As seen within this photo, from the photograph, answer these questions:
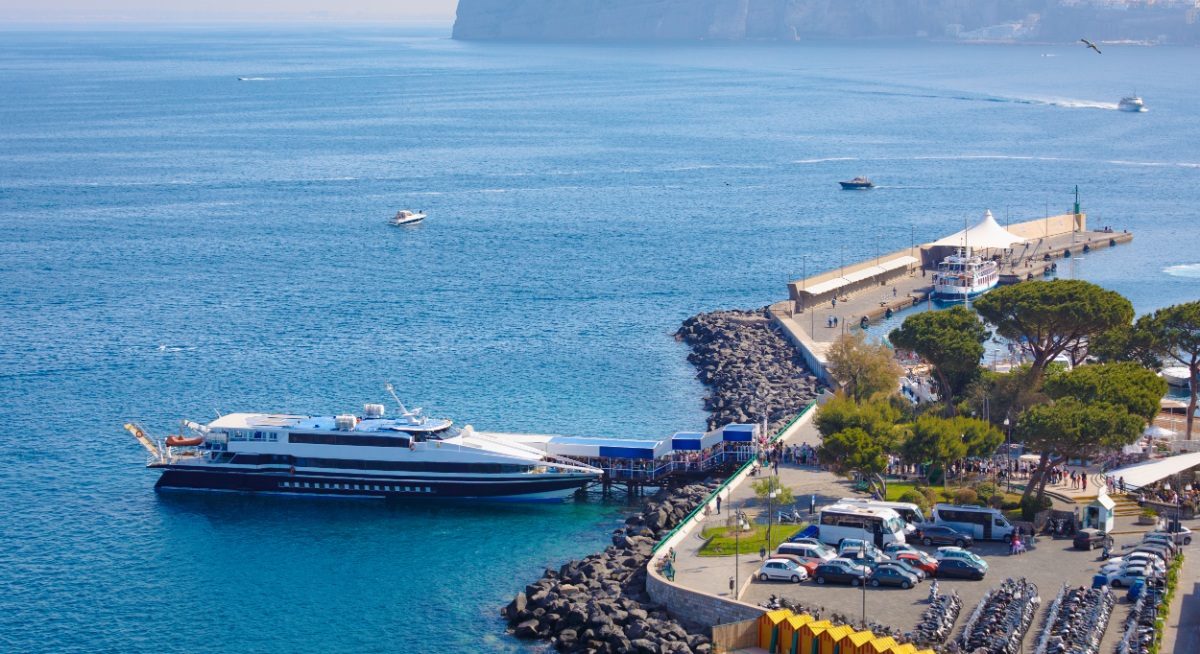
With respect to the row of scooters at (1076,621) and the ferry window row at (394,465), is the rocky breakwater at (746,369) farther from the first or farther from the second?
the row of scooters at (1076,621)

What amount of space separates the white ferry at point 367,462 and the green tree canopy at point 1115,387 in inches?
617

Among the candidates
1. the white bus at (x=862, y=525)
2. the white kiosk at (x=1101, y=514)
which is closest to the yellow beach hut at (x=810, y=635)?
the white bus at (x=862, y=525)

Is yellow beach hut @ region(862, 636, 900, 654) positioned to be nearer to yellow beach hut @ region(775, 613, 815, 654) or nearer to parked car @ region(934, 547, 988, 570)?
yellow beach hut @ region(775, 613, 815, 654)

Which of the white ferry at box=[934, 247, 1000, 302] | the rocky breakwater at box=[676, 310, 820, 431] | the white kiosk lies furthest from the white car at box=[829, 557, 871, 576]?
the white ferry at box=[934, 247, 1000, 302]

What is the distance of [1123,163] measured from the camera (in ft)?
477

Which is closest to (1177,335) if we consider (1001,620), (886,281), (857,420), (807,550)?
(857,420)

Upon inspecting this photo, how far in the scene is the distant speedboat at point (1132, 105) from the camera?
189 meters

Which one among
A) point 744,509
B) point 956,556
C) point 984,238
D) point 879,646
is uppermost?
point 984,238

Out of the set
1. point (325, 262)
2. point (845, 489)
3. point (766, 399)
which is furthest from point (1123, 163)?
point (845, 489)

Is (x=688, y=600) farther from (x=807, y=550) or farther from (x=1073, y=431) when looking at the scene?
(x=1073, y=431)

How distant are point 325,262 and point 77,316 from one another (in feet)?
67.9

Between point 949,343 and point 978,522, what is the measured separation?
14501 millimetres

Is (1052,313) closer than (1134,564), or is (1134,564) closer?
(1134,564)

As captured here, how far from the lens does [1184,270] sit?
93438mm
